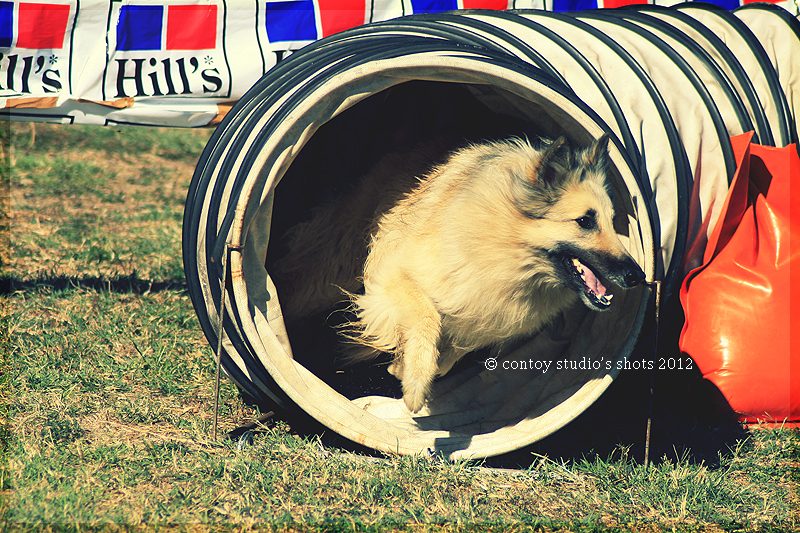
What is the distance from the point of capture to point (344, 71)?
277 cm

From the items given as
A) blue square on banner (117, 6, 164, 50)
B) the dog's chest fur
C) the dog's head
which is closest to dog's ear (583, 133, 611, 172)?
the dog's head

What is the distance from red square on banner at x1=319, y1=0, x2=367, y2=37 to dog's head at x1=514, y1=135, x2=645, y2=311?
301cm

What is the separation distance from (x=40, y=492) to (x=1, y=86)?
11.3ft

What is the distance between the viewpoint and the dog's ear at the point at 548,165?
276 cm

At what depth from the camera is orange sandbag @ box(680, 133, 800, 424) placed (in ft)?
10.9

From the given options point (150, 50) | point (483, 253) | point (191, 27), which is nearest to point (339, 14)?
point (191, 27)

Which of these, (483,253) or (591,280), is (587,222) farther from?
(483,253)

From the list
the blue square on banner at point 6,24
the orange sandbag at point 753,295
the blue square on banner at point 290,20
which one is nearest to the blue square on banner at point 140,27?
the blue square on banner at point 6,24

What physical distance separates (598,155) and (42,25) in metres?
A: 4.25

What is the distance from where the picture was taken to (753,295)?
11.1 feet

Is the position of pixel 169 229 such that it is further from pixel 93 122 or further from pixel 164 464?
pixel 164 464

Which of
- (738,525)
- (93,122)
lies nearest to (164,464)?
(738,525)

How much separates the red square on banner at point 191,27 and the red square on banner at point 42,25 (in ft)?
2.47

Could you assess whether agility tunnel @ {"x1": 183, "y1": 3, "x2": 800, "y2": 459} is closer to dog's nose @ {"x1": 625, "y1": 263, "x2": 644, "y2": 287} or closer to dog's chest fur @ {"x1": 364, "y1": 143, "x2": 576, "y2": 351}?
dog's nose @ {"x1": 625, "y1": 263, "x2": 644, "y2": 287}
